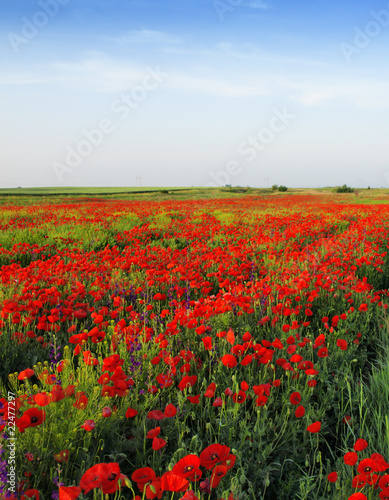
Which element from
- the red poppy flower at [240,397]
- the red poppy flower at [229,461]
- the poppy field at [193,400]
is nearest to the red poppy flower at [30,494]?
the poppy field at [193,400]

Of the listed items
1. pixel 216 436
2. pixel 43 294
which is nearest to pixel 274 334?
pixel 216 436

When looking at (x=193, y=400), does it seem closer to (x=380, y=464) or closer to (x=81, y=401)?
(x=81, y=401)

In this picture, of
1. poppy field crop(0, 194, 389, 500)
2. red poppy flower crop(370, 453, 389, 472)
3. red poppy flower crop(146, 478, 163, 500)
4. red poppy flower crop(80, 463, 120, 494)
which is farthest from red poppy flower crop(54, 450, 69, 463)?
red poppy flower crop(370, 453, 389, 472)

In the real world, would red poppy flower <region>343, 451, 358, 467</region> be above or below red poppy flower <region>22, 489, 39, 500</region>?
above

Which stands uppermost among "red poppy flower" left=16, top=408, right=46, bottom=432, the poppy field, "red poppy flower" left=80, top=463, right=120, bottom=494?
"red poppy flower" left=16, top=408, right=46, bottom=432

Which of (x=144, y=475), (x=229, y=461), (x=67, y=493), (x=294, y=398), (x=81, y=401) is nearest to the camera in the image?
(x=67, y=493)

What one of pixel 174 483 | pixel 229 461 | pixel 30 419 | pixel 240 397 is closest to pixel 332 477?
pixel 229 461

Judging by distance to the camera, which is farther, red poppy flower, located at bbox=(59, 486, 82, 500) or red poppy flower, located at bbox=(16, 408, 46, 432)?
red poppy flower, located at bbox=(16, 408, 46, 432)

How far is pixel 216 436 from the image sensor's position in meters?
2.20

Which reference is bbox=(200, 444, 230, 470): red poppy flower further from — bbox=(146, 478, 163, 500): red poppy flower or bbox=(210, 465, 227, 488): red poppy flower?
bbox=(146, 478, 163, 500): red poppy flower

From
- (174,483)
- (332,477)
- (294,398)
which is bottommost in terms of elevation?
(332,477)

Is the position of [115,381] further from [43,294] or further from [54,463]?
[43,294]

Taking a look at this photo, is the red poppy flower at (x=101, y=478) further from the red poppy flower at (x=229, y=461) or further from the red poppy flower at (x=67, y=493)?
the red poppy flower at (x=229, y=461)

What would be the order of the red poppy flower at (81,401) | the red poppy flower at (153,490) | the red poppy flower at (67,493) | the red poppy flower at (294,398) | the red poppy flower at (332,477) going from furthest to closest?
the red poppy flower at (294,398)
the red poppy flower at (81,401)
the red poppy flower at (332,477)
the red poppy flower at (153,490)
the red poppy flower at (67,493)
